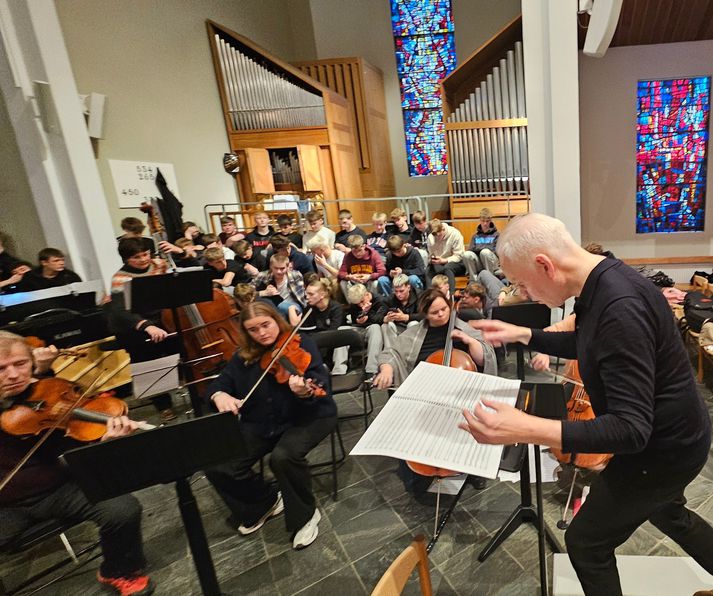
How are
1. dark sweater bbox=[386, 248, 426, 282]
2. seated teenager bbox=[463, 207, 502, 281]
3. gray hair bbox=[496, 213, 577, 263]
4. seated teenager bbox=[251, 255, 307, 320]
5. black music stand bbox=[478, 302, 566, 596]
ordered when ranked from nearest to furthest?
gray hair bbox=[496, 213, 577, 263] → black music stand bbox=[478, 302, 566, 596] → seated teenager bbox=[251, 255, 307, 320] → dark sweater bbox=[386, 248, 426, 282] → seated teenager bbox=[463, 207, 502, 281]

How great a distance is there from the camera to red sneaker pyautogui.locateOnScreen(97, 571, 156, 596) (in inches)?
84.7

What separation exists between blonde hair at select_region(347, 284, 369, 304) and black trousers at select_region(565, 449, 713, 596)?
3249 millimetres

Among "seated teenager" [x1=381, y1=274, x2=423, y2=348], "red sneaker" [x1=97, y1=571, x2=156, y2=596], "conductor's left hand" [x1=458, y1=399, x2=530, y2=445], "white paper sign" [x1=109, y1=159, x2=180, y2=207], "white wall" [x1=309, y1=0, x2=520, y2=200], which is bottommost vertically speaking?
"red sneaker" [x1=97, y1=571, x2=156, y2=596]

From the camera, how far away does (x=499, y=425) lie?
102 cm

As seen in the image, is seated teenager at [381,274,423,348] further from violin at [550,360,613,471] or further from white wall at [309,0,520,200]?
white wall at [309,0,520,200]

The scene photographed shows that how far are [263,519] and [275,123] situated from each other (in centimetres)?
761

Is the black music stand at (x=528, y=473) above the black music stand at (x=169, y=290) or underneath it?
underneath

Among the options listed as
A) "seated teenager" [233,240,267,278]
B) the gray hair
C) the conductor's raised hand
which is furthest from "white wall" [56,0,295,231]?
the gray hair

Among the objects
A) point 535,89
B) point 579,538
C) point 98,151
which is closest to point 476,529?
point 579,538

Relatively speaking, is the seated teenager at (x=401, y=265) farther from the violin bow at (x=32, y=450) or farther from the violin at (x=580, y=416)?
the violin bow at (x=32, y=450)

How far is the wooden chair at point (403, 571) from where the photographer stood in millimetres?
970

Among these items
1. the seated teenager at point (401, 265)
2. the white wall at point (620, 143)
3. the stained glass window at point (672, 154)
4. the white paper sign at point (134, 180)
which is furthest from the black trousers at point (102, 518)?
the stained glass window at point (672, 154)

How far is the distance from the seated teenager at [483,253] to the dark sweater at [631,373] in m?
4.15

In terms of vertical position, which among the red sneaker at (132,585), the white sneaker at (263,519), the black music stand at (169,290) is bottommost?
the white sneaker at (263,519)
